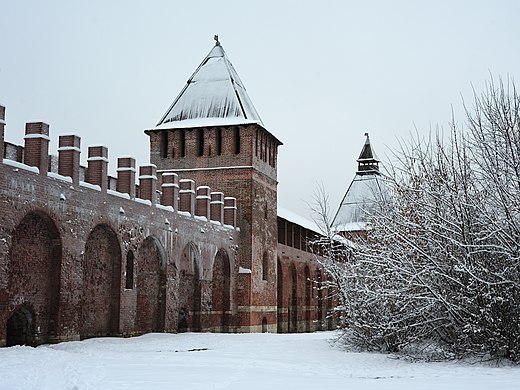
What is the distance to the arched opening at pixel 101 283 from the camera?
757 inches

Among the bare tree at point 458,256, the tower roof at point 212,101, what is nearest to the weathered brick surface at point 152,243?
the tower roof at point 212,101

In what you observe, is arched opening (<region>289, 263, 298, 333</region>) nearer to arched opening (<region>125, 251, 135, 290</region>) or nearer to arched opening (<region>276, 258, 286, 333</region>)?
arched opening (<region>276, 258, 286, 333</region>)

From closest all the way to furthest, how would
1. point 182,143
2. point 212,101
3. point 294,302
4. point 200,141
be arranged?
point 200,141 < point 182,143 < point 212,101 < point 294,302

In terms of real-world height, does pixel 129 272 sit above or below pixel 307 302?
above

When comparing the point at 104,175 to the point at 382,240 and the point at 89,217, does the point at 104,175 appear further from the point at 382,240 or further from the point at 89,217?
the point at 382,240

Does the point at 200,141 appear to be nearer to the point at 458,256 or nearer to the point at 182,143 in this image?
the point at 182,143

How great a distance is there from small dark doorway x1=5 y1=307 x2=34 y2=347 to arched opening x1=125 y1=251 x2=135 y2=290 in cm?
389

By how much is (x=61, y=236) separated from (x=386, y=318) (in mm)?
7711

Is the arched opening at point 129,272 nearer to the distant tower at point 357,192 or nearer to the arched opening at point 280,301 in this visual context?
the arched opening at point 280,301

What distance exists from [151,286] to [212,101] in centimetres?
1026

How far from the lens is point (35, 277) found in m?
17.1

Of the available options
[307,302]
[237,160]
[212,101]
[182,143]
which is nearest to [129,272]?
[237,160]

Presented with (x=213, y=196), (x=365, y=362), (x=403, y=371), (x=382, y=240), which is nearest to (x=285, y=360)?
(x=365, y=362)

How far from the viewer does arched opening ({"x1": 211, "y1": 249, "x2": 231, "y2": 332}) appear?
88.2ft
